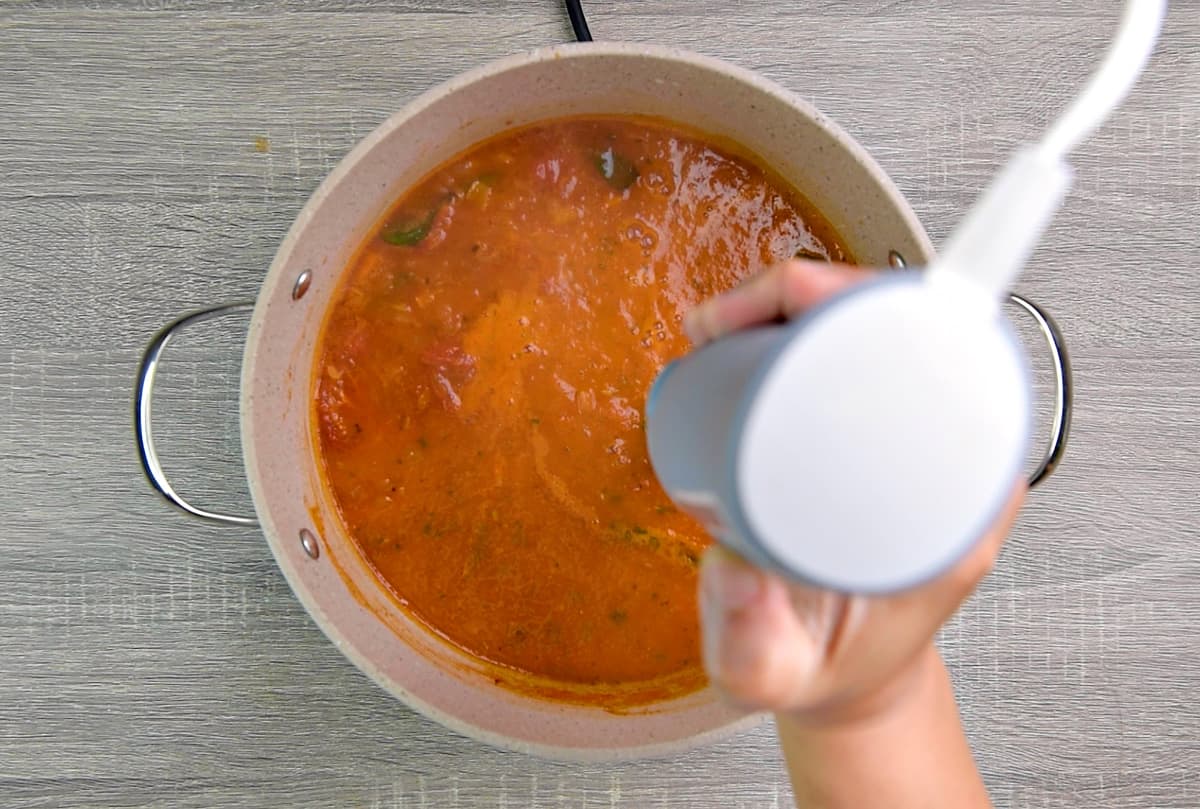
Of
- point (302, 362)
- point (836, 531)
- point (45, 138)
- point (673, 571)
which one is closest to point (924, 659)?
point (673, 571)

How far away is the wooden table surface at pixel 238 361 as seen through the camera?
0.72 metres

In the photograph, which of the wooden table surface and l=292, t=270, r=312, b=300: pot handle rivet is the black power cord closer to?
the wooden table surface

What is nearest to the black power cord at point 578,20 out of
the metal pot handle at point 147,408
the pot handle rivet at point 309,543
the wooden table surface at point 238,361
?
the wooden table surface at point 238,361

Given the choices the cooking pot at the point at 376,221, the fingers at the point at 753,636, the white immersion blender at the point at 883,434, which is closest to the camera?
the white immersion blender at the point at 883,434

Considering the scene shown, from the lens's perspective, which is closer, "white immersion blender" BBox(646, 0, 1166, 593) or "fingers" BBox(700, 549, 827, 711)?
"white immersion blender" BBox(646, 0, 1166, 593)

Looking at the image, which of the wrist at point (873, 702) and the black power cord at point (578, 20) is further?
the black power cord at point (578, 20)

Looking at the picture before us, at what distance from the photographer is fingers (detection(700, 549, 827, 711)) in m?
0.40

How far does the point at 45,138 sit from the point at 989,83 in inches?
30.1

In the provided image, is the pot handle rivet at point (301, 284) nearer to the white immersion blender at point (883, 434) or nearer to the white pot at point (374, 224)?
the white pot at point (374, 224)

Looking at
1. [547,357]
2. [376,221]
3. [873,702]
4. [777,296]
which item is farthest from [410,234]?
[873,702]

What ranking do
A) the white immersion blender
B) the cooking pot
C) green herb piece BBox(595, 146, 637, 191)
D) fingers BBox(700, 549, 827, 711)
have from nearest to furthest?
the white immersion blender
fingers BBox(700, 549, 827, 711)
the cooking pot
green herb piece BBox(595, 146, 637, 191)

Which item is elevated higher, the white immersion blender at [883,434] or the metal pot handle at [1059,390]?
the metal pot handle at [1059,390]

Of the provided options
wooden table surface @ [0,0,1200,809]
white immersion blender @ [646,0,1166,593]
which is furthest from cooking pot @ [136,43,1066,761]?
white immersion blender @ [646,0,1166,593]

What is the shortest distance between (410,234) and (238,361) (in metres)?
0.19
